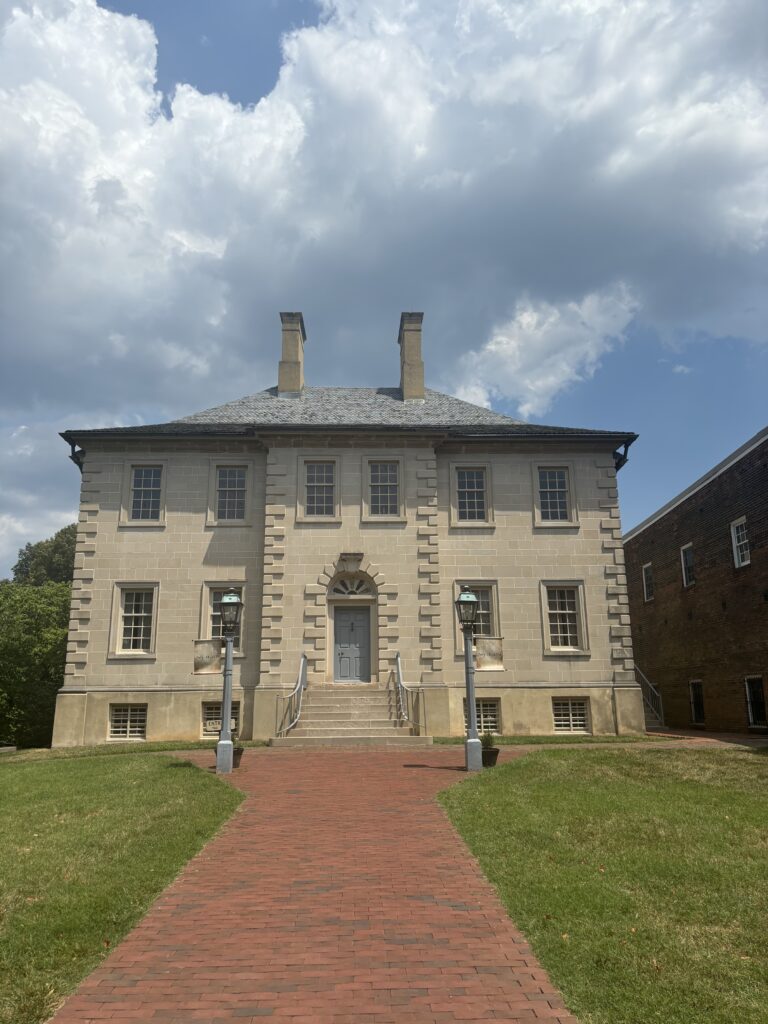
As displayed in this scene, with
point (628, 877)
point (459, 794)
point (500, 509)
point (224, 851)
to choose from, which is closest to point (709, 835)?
point (628, 877)

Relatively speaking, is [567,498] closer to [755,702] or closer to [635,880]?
[755,702]

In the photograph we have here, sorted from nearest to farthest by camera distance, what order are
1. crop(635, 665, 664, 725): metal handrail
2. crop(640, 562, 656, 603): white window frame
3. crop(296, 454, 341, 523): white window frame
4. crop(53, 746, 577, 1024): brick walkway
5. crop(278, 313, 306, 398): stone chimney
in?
crop(53, 746, 577, 1024): brick walkway, crop(296, 454, 341, 523): white window frame, crop(635, 665, 664, 725): metal handrail, crop(278, 313, 306, 398): stone chimney, crop(640, 562, 656, 603): white window frame

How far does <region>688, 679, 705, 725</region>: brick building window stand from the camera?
27.3 metres

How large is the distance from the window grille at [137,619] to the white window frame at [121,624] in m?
0.11

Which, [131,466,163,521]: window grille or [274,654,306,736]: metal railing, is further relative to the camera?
[131,466,163,521]: window grille

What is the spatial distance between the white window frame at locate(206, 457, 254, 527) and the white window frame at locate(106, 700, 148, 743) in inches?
228

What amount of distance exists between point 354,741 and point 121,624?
8.75 meters

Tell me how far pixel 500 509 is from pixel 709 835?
15.8 m

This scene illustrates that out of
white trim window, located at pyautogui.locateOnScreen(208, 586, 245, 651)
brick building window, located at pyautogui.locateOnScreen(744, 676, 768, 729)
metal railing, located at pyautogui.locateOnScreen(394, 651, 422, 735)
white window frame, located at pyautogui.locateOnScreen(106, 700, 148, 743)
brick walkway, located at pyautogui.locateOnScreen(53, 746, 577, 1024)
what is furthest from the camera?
white trim window, located at pyautogui.locateOnScreen(208, 586, 245, 651)

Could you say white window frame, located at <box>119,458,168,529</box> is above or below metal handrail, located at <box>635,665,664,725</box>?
above

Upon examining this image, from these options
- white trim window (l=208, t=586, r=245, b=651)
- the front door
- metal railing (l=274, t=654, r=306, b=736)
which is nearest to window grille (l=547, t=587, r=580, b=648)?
the front door

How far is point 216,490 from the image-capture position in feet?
80.3

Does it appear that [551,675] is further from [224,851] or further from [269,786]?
[224,851]

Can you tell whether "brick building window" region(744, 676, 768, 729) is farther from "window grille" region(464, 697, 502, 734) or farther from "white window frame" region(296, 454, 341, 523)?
"white window frame" region(296, 454, 341, 523)
